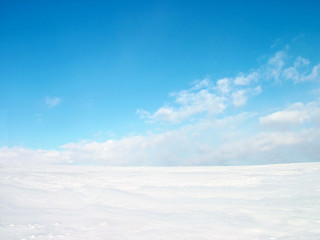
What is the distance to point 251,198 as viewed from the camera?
641 cm

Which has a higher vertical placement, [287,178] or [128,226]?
[287,178]

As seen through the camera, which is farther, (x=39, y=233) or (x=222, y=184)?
(x=222, y=184)

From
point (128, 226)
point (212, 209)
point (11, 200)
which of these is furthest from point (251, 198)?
point (11, 200)

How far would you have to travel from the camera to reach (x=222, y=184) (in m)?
8.17

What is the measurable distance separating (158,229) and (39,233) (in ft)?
6.89

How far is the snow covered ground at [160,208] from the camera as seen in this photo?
388 centimetres

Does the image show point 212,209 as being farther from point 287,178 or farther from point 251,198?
point 287,178

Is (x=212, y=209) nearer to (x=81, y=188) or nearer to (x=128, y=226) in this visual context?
(x=128, y=226)

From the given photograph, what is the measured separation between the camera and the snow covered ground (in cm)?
388

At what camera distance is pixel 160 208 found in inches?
219

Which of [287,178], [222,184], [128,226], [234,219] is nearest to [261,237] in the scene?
[234,219]

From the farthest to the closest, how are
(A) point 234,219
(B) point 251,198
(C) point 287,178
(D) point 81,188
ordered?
(C) point 287,178
(D) point 81,188
(B) point 251,198
(A) point 234,219

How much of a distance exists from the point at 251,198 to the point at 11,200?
22.2ft

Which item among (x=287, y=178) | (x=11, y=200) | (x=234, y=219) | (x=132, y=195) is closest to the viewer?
(x=234, y=219)
